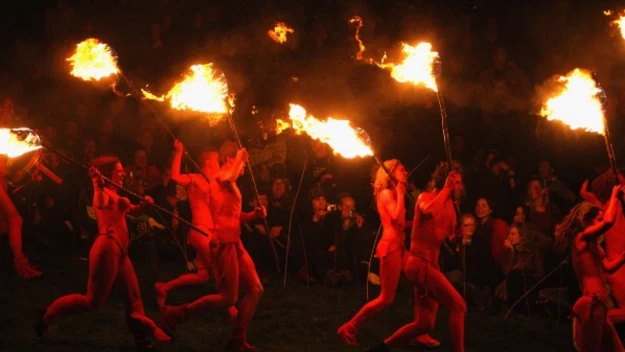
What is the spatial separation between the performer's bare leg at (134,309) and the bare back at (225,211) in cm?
90

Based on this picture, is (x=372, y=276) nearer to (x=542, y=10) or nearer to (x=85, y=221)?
(x=85, y=221)

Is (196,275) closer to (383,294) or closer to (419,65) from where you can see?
(383,294)

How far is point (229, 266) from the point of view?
7.37 metres

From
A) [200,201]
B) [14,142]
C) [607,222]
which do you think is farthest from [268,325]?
[607,222]

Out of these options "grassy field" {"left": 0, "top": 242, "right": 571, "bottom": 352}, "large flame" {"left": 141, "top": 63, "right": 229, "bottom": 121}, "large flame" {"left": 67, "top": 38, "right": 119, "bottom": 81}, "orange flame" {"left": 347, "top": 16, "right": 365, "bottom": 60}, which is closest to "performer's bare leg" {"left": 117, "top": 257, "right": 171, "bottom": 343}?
"grassy field" {"left": 0, "top": 242, "right": 571, "bottom": 352}

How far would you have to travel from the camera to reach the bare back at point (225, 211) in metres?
7.59

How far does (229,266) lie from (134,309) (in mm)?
998

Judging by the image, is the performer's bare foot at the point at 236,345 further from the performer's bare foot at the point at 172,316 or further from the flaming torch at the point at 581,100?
the flaming torch at the point at 581,100

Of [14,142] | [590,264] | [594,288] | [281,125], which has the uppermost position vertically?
[281,125]

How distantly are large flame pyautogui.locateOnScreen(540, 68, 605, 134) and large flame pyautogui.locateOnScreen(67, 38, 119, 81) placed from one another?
4.61m

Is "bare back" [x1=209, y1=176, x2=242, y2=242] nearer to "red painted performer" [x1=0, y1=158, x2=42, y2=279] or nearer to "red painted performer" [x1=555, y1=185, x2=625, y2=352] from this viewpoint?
"red painted performer" [x1=0, y1=158, x2=42, y2=279]

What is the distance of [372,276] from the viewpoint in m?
10.5

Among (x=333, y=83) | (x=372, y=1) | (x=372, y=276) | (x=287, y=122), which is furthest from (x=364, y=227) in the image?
(x=372, y=1)

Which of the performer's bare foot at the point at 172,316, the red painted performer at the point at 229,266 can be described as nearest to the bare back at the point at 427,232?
the red painted performer at the point at 229,266
